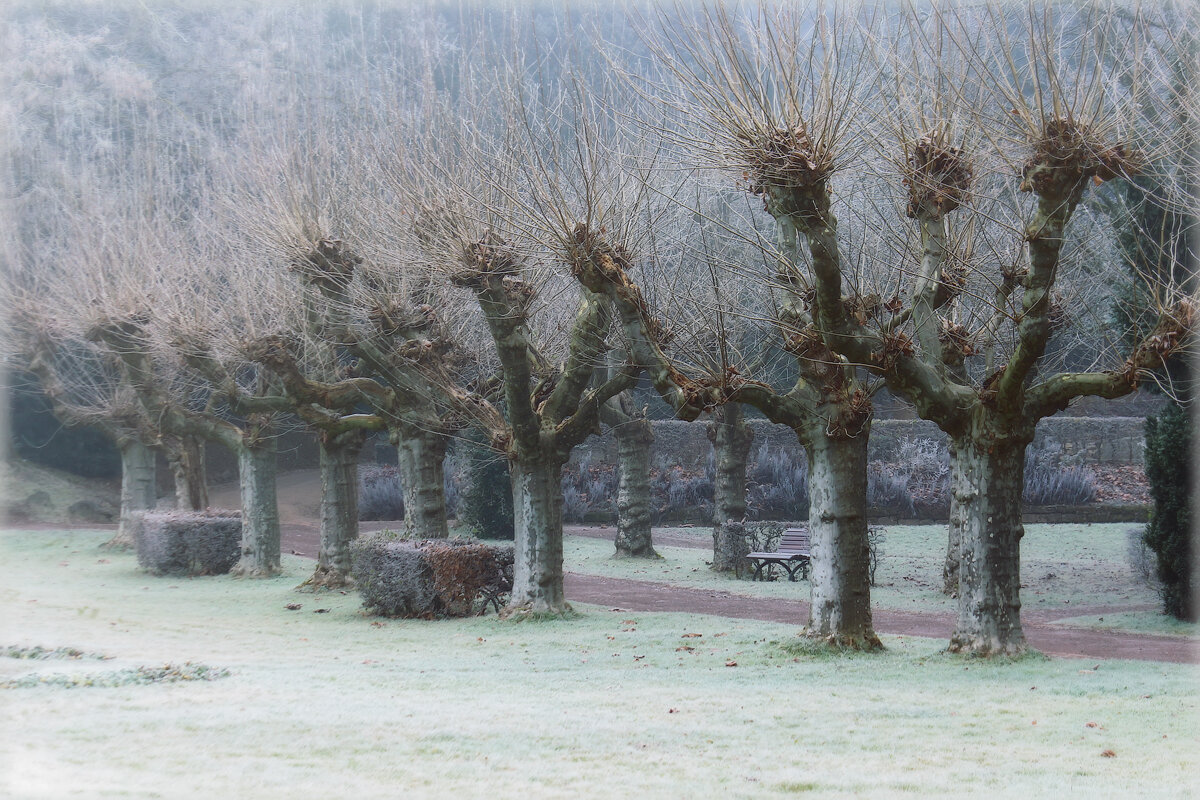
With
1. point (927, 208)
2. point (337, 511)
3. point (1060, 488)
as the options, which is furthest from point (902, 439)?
point (927, 208)

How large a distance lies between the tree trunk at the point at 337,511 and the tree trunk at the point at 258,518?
5.84 ft

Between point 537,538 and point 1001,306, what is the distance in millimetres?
5734

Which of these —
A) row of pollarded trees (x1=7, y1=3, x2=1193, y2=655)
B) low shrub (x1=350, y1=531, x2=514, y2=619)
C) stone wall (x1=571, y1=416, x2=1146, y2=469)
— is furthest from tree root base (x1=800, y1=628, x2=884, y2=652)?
stone wall (x1=571, y1=416, x2=1146, y2=469)

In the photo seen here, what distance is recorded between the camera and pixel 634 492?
20.0m

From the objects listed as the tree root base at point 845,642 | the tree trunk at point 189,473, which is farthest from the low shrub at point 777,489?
the tree root base at point 845,642

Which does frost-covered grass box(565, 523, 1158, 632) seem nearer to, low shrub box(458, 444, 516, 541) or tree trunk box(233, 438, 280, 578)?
low shrub box(458, 444, 516, 541)

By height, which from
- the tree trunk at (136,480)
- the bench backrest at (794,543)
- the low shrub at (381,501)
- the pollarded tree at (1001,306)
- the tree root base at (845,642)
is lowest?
the tree root base at (845,642)

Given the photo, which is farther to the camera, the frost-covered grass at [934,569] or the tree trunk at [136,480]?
the tree trunk at [136,480]

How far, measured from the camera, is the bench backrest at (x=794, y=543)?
1746cm

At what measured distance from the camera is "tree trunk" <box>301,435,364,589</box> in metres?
15.6

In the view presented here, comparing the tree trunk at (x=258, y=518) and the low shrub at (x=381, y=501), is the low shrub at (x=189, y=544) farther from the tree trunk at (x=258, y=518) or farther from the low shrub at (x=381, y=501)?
the low shrub at (x=381, y=501)

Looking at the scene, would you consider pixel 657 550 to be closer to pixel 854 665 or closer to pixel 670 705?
pixel 854 665

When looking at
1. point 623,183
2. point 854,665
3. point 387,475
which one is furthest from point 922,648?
point 387,475

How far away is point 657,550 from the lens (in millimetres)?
21641
